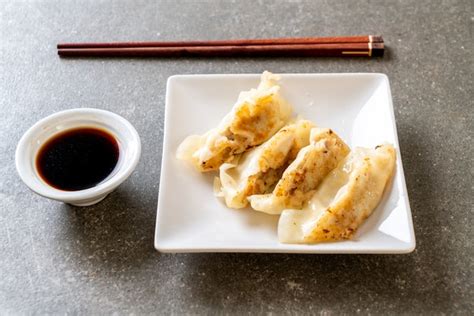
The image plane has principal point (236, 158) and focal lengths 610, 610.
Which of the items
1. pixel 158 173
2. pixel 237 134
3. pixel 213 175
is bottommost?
pixel 158 173

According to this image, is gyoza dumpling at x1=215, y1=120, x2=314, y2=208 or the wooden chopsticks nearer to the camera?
gyoza dumpling at x1=215, y1=120, x2=314, y2=208

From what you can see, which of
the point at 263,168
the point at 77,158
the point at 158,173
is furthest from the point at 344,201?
the point at 77,158

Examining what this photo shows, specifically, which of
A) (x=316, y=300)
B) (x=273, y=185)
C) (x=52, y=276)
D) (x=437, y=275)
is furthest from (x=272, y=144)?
(x=52, y=276)

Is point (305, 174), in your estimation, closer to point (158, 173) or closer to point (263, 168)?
point (263, 168)

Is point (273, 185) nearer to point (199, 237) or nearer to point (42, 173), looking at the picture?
point (199, 237)

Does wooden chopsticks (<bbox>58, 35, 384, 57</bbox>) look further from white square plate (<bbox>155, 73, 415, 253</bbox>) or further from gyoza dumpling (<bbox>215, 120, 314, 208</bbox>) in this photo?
gyoza dumpling (<bbox>215, 120, 314, 208</bbox>)

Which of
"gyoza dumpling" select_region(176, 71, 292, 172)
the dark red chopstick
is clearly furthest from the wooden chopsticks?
"gyoza dumpling" select_region(176, 71, 292, 172)

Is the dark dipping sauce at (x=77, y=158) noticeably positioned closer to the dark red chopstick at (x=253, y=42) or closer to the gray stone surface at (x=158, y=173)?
the gray stone surface at (x=158, y=173)
